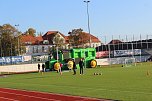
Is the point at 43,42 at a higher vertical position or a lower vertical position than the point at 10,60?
higher

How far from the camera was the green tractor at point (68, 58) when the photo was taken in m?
46.2

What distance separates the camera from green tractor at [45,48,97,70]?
46.2 m

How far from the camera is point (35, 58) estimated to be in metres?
70.4

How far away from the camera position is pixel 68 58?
48.6 metres

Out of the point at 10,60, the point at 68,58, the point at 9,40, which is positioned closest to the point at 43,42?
the point at 9,40

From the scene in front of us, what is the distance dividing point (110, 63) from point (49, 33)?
304ft

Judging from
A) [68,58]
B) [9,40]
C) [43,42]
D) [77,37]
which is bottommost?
[68,58]

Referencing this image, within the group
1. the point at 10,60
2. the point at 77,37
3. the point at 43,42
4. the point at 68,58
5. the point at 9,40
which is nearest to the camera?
the point at 68,58

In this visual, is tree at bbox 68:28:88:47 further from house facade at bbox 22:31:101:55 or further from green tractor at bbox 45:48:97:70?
green tractor at bbox 45:48:97:70

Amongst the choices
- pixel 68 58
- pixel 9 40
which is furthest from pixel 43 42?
pixel 68 58

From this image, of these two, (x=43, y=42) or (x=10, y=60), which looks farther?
(x=43, y=42)

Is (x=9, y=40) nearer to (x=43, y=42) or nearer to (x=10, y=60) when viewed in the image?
(x=43, y=42)

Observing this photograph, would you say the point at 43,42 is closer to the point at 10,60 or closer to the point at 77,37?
the point at 77,37

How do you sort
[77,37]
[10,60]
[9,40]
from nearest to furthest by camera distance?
1. [10,60]
2. [9,40]
3. [77,37]
